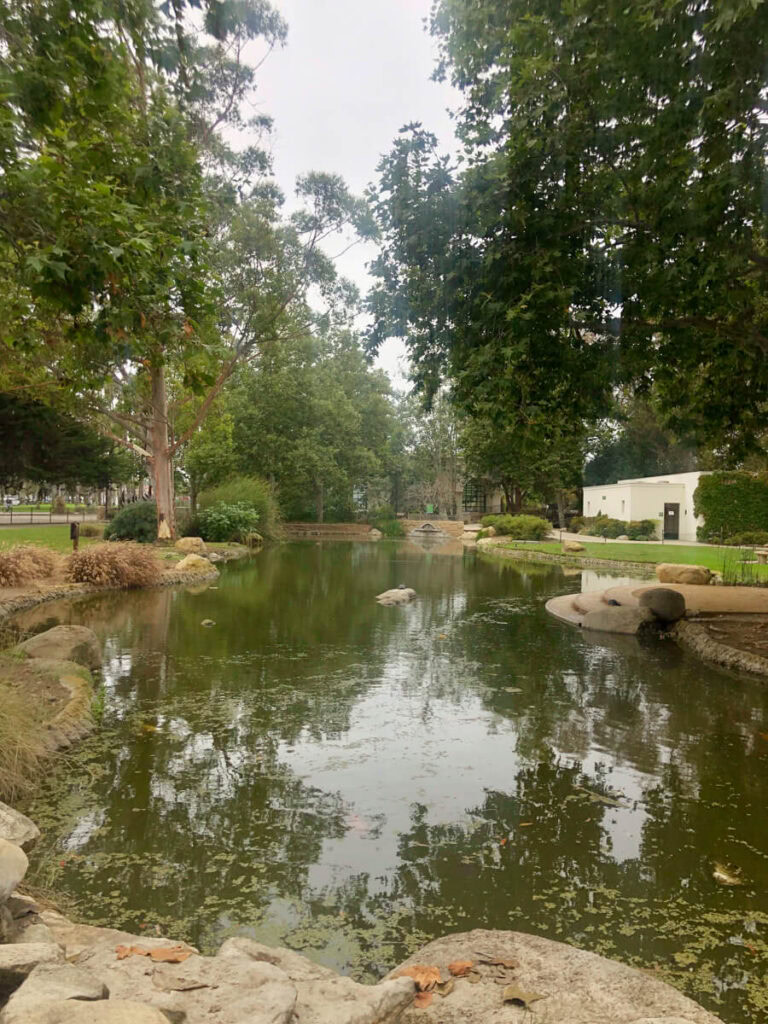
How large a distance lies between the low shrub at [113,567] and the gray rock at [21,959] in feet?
45.3

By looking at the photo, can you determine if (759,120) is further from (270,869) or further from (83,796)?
(83,796)

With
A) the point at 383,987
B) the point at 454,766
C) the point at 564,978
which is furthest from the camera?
the point at 454,766

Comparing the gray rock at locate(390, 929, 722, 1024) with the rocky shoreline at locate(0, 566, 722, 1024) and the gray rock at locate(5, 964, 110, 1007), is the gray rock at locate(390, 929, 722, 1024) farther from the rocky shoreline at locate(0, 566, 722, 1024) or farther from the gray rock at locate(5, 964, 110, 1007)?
the gray rock at locate(5, 964, 110, 1007)

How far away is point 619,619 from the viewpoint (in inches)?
457

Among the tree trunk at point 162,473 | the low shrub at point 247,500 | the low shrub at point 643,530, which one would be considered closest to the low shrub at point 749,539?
the low shrub at point 643,530

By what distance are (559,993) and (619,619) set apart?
31.4 feet

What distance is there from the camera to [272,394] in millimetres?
43000

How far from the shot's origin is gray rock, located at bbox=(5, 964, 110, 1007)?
1956mm

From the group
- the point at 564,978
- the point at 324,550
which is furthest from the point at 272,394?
the point at 564,978

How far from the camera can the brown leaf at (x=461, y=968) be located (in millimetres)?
2801

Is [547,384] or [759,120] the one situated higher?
[759,120]

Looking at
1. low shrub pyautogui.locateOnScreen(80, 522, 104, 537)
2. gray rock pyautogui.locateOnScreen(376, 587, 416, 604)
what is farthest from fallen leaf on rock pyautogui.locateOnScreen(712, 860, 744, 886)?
low shrub pyautogui.locateOnScreen(80, 522, 104, 537)

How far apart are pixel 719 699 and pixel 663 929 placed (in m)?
4.88

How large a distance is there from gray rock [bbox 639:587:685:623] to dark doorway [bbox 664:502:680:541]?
24530 mm
